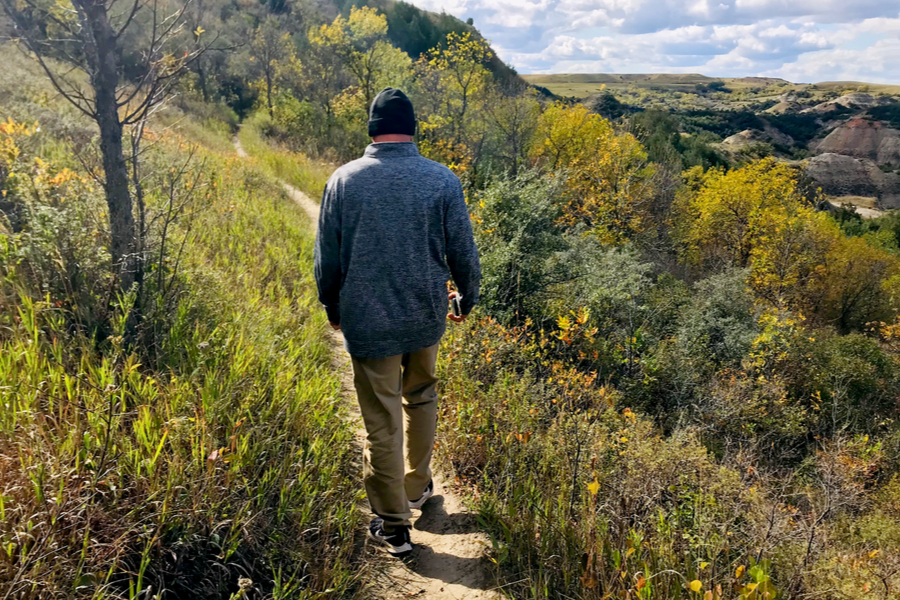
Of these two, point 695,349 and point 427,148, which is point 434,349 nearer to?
point 695,349

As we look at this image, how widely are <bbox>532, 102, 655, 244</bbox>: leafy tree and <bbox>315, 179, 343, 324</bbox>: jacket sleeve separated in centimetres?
1760

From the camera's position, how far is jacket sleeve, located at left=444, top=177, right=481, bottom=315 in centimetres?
234

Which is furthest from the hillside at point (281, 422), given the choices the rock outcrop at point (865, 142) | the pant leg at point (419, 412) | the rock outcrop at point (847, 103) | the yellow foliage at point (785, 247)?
the rock outcrop at point (847, 103)

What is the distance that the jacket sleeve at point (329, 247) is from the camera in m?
2.23

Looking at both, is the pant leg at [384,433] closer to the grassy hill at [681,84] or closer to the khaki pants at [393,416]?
the khaki pants at [393,416]

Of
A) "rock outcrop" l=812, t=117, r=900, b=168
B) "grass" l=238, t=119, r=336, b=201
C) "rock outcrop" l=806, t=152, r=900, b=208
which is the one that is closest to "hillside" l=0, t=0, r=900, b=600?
"grass" l=238, t=119, r=336, b=201

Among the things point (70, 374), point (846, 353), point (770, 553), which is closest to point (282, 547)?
point (70, 374)

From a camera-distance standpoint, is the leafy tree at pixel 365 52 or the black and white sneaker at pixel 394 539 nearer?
the black and white sneaker at pixel 394 539

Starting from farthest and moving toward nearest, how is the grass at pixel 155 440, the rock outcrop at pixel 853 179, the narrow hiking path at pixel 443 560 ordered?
1. the rock outcrop at pixel 853 179
2. the narrow hiking path at pixel 443 560
3. the grass at pixel 155 440

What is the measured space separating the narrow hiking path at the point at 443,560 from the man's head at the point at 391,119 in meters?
2.10

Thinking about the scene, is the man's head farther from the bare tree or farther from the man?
the bare tree


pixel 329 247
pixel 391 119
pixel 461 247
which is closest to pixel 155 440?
pixel 329 247

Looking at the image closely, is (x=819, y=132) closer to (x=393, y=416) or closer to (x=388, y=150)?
(x=388, y=150)

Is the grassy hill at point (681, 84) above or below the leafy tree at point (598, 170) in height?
above
